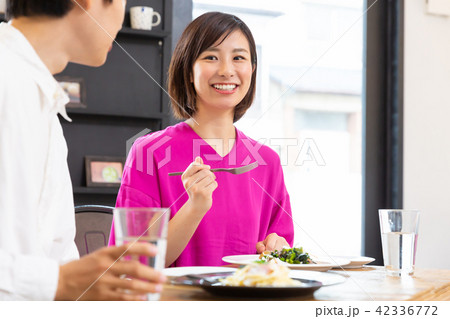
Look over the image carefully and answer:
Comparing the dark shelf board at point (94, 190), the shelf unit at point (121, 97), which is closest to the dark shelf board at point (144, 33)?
the shelf unit at point (121, 97)

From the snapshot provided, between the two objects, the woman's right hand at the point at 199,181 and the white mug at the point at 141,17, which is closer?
the woman's right hand at the point at 199,181

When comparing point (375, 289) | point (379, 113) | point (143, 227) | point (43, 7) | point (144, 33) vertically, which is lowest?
point (375, 289)

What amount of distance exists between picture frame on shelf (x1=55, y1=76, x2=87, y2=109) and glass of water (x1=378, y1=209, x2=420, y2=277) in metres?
1.75

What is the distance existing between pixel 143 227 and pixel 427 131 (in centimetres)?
275

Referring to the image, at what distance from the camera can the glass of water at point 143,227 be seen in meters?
0.56

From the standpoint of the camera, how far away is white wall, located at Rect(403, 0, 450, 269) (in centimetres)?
303

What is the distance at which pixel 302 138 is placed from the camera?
3.06 metres

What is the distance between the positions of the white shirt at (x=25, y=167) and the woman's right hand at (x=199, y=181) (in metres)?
0.44

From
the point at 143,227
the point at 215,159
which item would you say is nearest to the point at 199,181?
the point at 215,159

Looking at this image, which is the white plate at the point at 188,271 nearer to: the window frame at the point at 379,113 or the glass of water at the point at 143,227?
the glass of water at the point at 143,227

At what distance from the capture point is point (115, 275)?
55 cm

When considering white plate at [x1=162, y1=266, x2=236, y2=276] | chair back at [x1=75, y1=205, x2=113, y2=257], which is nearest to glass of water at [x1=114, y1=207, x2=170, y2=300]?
white plate at [x1=162, y1=266, x2=236, y2=276]

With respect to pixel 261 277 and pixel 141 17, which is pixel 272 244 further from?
pixel 141 17
